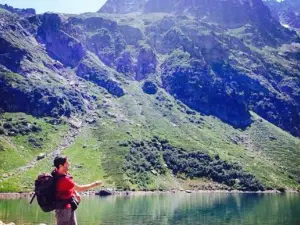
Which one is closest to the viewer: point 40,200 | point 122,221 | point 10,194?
point 40,200

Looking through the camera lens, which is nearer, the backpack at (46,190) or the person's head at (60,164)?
the backpack at (46,190)

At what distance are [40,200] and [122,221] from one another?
7623 centimetres

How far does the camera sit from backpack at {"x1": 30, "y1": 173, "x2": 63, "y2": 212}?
1672cm

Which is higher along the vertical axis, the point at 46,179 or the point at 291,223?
the point at 46,179

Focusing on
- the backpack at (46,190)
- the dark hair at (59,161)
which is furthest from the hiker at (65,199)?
the dark hair at (59,161)

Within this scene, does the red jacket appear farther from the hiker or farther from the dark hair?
the dark hair

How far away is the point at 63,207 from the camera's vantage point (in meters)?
16.9

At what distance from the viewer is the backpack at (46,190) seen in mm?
16719

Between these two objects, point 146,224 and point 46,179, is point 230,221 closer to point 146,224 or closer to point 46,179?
point 146,224

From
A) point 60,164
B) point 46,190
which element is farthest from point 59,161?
point 46,190

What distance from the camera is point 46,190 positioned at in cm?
1681

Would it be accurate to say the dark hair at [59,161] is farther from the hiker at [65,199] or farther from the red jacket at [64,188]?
the red jacket at [64,188]

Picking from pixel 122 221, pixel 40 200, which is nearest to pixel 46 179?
pixel 40 200

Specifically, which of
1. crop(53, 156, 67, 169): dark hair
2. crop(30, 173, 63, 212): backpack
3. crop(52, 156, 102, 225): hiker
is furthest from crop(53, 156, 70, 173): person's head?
crop(30, 173, 63, 212): backpack
